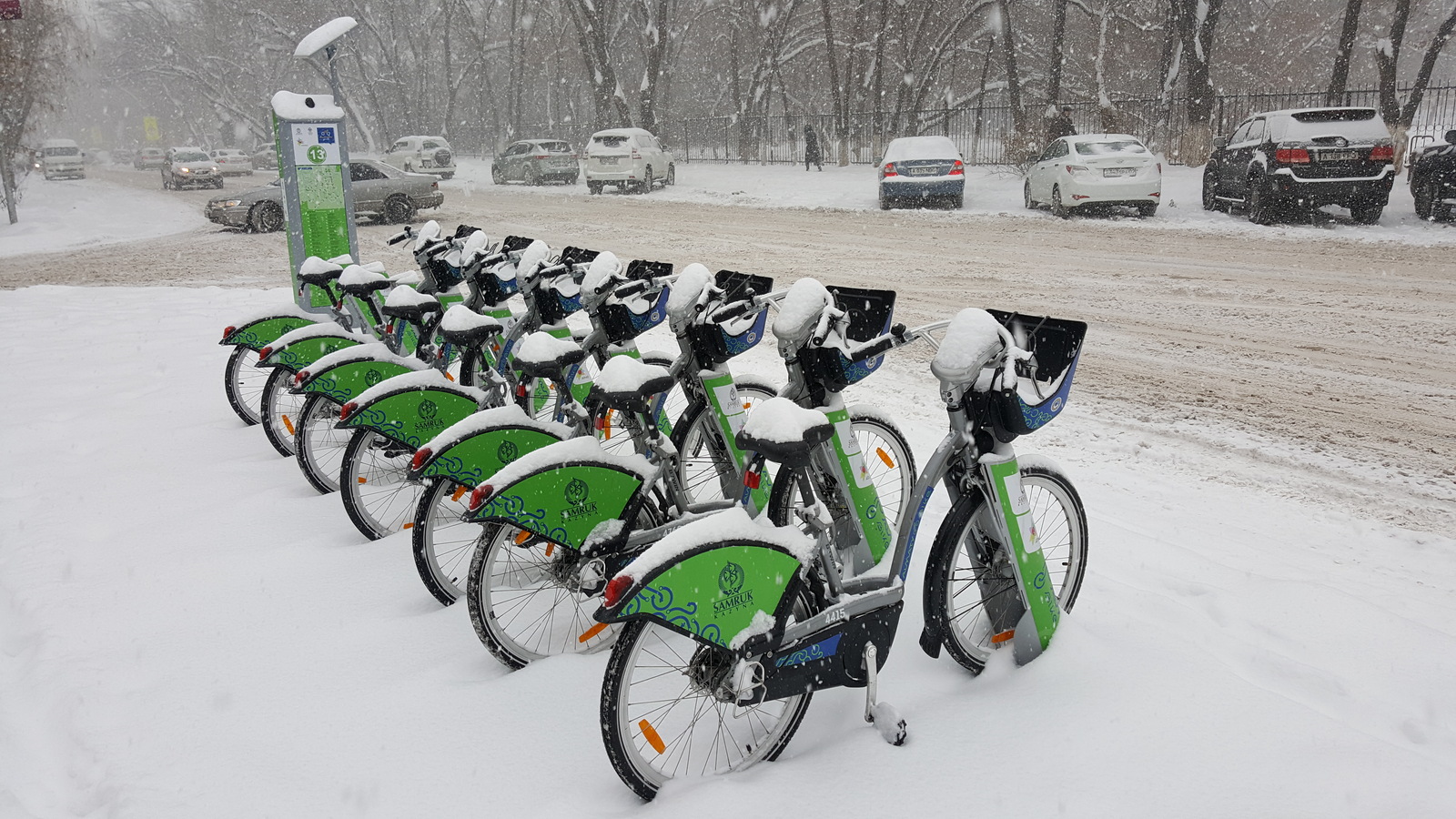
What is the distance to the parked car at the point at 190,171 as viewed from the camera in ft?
121

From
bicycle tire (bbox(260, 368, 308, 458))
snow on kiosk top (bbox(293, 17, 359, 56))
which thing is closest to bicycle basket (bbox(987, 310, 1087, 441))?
bicycle tire (bbox(260, 368, 308, 458))

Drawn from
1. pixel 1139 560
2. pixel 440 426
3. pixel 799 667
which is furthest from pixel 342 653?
pixel 1139 560

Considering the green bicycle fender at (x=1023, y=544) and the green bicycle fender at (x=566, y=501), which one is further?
the green bicycle fender at (x=566, y=501)

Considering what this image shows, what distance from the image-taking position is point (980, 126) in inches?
1083

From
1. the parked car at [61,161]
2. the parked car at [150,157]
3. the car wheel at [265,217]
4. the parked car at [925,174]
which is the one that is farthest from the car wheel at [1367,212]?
the parked car at [150,157]

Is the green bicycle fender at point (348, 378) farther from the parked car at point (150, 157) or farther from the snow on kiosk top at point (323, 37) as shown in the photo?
the parked car at point (150, 157)

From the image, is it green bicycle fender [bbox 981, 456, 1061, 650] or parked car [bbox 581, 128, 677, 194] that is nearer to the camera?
green bicycle fender [bbox 981, 456, 1061, 650]

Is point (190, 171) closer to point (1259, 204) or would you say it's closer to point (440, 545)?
point (1259, 204)

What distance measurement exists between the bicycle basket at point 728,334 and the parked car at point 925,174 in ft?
53.0

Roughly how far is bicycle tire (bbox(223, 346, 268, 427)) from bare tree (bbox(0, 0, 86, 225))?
1937 cm

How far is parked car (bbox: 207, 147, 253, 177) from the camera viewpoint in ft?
141

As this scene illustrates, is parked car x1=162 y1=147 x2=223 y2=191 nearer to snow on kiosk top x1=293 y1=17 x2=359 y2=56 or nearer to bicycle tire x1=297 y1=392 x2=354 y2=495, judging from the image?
snow on kiosk top x1=293 y1=17 x2=359 y2=56

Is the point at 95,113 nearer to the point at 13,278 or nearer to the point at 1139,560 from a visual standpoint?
the point at 13,278

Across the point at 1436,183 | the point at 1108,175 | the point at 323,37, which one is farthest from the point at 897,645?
the point at 1108,175
